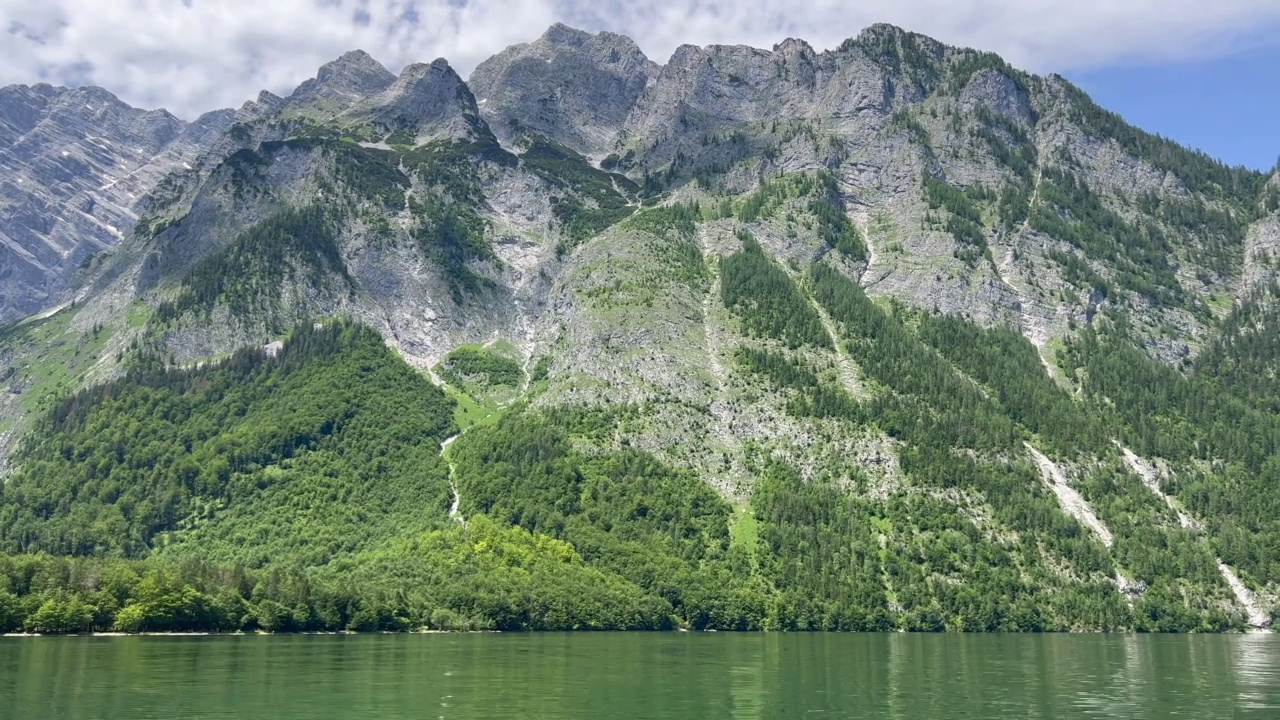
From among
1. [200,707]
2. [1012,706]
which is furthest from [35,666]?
[1012,706]

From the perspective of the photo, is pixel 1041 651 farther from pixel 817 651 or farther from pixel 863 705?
pixel 863 705

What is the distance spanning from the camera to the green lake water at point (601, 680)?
82562 mm

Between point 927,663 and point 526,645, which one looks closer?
point 927,663

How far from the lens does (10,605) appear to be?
16175cm

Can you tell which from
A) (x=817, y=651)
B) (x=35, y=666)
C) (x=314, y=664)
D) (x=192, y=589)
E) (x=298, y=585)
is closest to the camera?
(x=35, y=666)

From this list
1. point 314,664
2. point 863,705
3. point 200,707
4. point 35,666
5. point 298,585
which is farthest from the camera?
point 298,585

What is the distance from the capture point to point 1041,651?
16138 cm

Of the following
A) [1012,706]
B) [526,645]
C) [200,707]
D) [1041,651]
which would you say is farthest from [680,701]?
[1041,651]

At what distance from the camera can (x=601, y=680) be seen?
10512 centimetres

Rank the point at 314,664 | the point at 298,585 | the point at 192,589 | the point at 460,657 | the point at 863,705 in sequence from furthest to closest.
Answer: the point at 298,585, the point at 192,589, the point at 460,657, the point at 314,664, the point at 863,705

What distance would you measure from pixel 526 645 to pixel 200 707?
8373cm

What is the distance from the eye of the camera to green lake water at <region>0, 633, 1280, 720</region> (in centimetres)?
8256

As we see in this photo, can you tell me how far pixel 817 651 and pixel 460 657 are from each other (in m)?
50.1

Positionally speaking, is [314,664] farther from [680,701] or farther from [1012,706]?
[1012,706]
